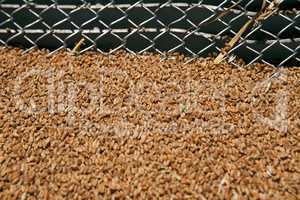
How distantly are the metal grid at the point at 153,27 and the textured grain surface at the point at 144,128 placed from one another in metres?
0.07

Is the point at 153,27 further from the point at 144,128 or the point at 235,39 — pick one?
the point at 144,128

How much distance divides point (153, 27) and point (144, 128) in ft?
1.73

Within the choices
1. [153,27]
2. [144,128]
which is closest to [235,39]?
[153,27]

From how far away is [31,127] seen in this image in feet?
5.77

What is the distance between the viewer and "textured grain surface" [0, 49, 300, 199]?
1596 mm

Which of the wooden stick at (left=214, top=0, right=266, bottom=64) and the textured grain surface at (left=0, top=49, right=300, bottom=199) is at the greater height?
the wooden stick at (left=214, top=0, right=266, bottom=64)

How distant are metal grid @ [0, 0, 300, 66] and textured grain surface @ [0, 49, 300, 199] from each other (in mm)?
67

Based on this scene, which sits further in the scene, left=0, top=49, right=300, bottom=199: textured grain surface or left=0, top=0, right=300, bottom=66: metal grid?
left=0, top=0, right=300, bottom=66: metal grid

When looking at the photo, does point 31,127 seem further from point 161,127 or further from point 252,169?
point 252,169

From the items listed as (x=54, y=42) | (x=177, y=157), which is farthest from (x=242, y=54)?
(x=54, y=42)

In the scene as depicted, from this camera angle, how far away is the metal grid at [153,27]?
6.68ft

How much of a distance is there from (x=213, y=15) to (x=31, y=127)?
0.88 meters

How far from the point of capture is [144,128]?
5.78ft

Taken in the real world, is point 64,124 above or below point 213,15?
below
